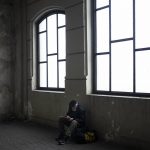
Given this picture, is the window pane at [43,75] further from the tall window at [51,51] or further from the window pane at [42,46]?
the window pane at [42,46]

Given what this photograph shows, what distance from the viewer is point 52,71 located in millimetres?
8883

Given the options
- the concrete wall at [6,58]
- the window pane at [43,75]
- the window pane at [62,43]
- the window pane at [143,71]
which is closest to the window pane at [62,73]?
the window pane at [62,43]

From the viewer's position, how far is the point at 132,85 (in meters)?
6.09

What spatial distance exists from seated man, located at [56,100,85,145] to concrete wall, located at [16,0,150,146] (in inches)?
13.6

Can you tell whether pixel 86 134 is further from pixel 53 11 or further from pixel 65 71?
pixel 53 11

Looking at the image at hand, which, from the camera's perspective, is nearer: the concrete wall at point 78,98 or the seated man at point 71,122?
the concrete wall at point 78,98

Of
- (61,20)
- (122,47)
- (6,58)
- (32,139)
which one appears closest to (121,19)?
(122,47)

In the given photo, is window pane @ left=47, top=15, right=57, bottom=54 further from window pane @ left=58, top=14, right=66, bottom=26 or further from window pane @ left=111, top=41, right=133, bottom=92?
window pane @ left=111, top=41, right=133, bottom=92

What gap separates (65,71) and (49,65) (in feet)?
3.35

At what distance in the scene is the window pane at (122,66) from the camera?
20.2 ft

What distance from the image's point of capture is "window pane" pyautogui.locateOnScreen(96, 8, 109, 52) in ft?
22.1

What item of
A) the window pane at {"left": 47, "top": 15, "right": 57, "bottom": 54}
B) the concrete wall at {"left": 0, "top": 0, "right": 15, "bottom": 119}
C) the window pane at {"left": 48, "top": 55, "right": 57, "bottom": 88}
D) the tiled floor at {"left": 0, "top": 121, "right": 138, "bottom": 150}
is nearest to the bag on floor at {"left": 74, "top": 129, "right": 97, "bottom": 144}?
the tiled floor at {"left": 0, "top": 121, "right": 138, "bottom": 150}

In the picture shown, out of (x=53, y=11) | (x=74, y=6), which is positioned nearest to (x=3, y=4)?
(x=53, y=11)

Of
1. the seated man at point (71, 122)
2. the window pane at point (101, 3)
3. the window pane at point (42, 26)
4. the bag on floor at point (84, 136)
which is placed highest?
the window pane at point (101, 3)
